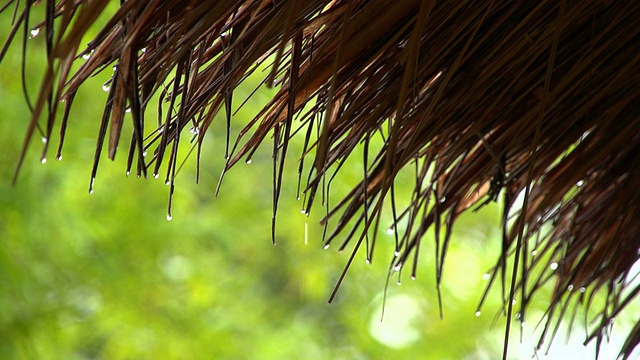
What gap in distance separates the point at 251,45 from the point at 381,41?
0.13 metres

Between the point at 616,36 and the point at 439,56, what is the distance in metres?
0.17

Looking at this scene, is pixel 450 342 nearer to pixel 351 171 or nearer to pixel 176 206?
pixel 351 171

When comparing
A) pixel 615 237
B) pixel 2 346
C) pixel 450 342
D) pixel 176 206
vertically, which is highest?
pixel 176 206

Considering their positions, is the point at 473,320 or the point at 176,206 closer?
the point at 176,206

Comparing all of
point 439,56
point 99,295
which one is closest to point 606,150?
point 439,56

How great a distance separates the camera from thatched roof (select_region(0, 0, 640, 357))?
572 mm

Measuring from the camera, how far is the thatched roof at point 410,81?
0.57 metres

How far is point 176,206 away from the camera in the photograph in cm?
281

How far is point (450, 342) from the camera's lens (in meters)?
3.21

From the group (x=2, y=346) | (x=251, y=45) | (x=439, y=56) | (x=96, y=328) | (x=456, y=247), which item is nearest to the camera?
(x=251, y=45)

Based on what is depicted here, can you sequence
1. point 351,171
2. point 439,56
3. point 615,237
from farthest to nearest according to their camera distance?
point 351,171
point 615,237
point 439,56

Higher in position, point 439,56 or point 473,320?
point 473,320

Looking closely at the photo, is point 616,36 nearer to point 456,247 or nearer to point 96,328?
point 96,328

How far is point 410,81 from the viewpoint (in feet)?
1.96
